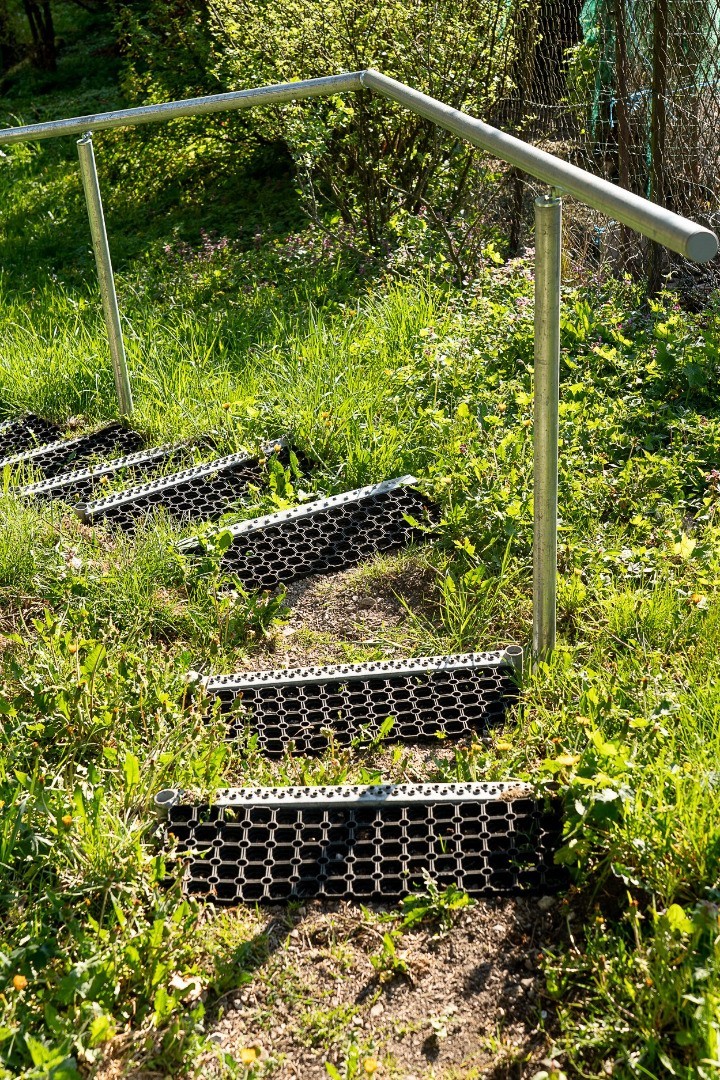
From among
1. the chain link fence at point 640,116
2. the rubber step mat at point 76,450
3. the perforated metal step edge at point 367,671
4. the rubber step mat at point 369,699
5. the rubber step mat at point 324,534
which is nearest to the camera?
the rubber step mat at point 369,699

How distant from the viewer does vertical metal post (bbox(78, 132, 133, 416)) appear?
12.9ft

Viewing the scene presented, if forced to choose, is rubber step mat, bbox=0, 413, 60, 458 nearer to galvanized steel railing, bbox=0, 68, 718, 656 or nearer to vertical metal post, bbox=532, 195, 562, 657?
galvanized steel railing, bbox=0, 68, 718, 656

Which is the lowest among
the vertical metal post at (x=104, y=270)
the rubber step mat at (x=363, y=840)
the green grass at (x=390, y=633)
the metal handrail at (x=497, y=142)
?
the rubber step mat at (x=363, y=840)

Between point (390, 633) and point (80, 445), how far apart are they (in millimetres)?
1804

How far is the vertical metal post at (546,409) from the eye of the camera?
227 cm

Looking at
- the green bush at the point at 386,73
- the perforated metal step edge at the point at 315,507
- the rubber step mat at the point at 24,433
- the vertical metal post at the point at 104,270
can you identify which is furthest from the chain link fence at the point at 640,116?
the rubber step mat at the point at 24,433

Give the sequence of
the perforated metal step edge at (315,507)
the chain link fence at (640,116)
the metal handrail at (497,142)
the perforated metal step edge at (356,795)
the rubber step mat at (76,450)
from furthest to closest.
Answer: the chain link fence at (640,116) < the rubber step mat at (76,450) < the perforated metal step edge at (315,507) < the perforated metal step edge at (356,795) < the metal handrail at (497,142)

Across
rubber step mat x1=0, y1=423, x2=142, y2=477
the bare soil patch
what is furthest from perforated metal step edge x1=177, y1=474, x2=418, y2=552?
the bare soil patch

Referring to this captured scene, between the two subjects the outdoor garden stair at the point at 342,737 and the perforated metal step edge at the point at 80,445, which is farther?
the perforated metal step edge at the point at 80,445

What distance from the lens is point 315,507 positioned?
362 centimetres

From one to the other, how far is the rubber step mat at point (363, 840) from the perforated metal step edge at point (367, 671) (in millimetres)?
437

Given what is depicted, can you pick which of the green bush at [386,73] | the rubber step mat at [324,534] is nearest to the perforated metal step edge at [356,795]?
the rubber step mat at [324,534]

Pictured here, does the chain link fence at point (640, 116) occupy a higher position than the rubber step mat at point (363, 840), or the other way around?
the chain link fence at point (640, 116)

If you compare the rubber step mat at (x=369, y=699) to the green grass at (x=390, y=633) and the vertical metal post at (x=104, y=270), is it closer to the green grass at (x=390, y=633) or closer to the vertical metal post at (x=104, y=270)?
the green grass at (x=390, y=633)
